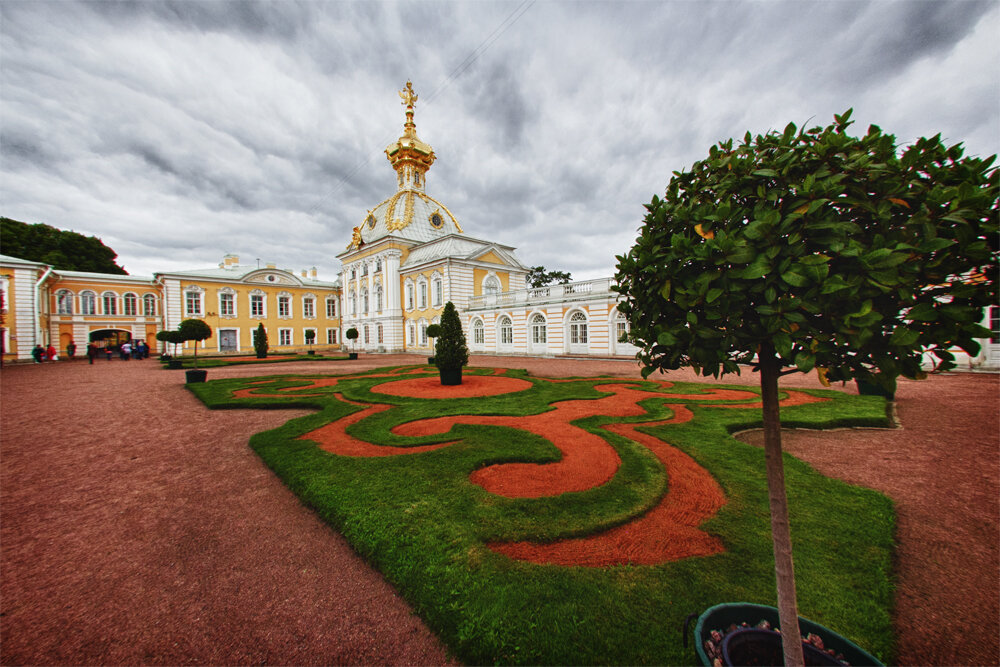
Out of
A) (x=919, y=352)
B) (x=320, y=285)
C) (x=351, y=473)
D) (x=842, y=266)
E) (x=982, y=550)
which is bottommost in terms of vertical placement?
(x=982, y=550)

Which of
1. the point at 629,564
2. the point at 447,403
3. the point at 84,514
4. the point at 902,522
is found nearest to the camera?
the point at 629,564

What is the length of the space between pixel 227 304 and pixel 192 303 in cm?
261

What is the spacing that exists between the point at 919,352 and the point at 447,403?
Answer: 25.7 ft

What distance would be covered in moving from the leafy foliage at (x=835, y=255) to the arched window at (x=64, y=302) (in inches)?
1803

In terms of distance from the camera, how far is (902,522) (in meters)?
3.54

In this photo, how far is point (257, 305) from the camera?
37625 millimetres

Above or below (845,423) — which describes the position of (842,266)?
above

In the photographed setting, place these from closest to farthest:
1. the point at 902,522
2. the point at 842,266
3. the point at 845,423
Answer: the point at 842,266, the point at 902,522, the point at 845,423

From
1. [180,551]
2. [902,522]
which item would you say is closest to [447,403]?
[180,551]

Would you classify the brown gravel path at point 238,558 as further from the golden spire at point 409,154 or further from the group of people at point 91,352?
the golden spire at point 409,154

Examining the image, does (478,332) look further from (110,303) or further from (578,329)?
(110,303)

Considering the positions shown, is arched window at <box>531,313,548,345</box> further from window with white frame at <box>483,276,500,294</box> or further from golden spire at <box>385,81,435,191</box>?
golden spire at <box>385,81,435,191</box>

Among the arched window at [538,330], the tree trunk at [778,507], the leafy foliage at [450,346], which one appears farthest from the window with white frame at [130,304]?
the tree trunk at [778,507]

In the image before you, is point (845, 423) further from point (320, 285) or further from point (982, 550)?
point (320, 285)
